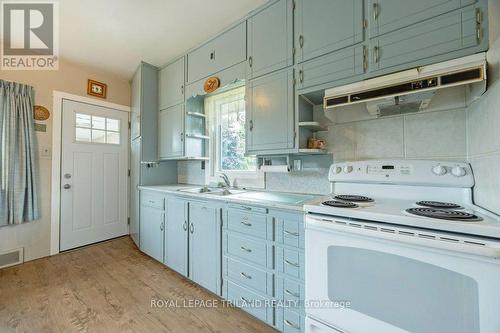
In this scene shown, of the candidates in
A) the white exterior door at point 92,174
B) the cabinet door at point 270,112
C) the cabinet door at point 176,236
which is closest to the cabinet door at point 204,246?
the cabinet door at point 176,236

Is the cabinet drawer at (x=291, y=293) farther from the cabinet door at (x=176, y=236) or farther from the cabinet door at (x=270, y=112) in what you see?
the cabinet door at (x=176, y=236)

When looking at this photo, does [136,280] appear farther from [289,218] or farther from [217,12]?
[217,12]

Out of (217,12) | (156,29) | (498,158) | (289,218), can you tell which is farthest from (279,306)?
(156,29)

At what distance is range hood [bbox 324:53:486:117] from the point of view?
3.33 feet

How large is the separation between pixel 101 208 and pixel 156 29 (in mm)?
2548

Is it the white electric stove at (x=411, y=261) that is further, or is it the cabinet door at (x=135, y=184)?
the cabinet door at (x=135, y=184)

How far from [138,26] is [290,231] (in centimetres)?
241

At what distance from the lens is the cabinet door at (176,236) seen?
2105 millimetres

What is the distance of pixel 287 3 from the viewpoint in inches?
66.3

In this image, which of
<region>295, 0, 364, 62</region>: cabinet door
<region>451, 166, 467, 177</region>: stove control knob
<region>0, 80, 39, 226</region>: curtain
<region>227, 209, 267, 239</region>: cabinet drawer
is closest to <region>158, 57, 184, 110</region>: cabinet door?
<region>0, 80, 39, 226</region>: curtain

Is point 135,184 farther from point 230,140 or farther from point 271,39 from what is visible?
point 271,39

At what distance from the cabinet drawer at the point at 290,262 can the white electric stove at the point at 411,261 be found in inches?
6.3

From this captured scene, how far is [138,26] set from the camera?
2150mm

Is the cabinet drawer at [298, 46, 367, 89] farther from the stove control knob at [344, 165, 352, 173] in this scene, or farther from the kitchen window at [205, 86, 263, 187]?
the kitchen window at [205, 86, 263, 187]
